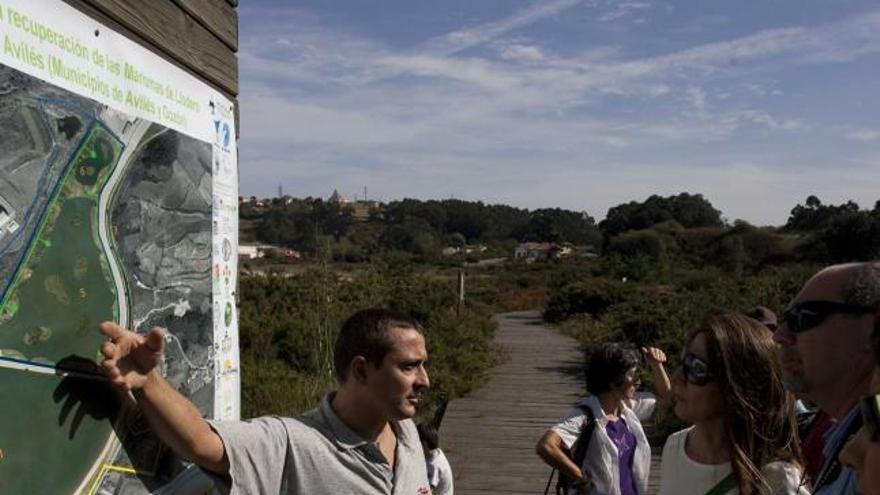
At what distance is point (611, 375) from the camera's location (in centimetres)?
432

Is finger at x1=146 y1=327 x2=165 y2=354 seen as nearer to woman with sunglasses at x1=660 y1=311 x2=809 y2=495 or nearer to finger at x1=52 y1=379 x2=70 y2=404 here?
finger at x1=52 y1=379 x2=70 y2=404

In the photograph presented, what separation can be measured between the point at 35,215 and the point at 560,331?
22.6 meters

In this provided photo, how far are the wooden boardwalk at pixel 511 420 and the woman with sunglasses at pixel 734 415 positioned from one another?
431 cm

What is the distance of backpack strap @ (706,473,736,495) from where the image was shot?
2.92 m

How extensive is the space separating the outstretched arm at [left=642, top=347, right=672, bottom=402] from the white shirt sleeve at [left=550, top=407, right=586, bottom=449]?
17.3 inches

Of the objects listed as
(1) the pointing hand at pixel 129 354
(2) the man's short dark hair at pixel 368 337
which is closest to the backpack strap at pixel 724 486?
(2) the man's short dark hair at pixel 368 337

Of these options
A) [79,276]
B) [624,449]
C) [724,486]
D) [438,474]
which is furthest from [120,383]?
[438,474]

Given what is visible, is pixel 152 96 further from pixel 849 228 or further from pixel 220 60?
pixel 849 228

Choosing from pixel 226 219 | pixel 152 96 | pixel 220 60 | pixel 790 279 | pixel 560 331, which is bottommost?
pixel 560 331

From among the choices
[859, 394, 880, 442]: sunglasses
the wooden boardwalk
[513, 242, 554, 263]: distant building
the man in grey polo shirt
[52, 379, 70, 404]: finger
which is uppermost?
[859, 394, 880, 442]: sunglasses

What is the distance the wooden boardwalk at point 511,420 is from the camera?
25.1 ft

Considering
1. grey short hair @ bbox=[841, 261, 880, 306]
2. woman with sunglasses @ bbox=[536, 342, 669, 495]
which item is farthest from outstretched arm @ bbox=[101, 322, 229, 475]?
woman with sunglasses @ bbox=[536, 342, 669, 495]

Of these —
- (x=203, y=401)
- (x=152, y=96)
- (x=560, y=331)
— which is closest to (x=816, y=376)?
(x=203, y=401)

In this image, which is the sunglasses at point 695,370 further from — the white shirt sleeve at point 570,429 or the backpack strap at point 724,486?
the white shirt sleeve at point 570,429
